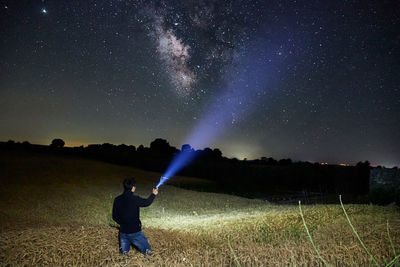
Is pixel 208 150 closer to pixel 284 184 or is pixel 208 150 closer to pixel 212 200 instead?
pixel 284 184

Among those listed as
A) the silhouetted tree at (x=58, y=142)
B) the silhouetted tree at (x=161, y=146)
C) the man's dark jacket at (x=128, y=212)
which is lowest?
the man's dark jacket at (x=128, y=212)

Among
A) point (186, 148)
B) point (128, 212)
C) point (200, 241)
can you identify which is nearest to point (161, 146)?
point (186, 148)

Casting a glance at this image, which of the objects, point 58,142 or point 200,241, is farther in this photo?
point 58,142

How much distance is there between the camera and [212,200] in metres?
21.9

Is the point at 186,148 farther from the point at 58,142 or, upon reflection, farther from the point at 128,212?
the point at 128,212

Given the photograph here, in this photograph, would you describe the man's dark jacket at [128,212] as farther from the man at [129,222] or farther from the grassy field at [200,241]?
the grassy field at [200,241]

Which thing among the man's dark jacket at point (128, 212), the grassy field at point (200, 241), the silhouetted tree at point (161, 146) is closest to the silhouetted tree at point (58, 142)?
the silhouetted tree at point (161, 146)

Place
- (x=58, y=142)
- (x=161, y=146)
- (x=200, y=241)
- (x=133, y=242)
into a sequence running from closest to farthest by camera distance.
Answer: (x=133, y=242), (x=200, y=241), (x=58, y=142), (x=161, y=146)

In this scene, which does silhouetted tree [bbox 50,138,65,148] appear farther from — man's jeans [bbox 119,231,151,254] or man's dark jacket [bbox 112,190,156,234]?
man's jeans [bbox 119,231,151,254]

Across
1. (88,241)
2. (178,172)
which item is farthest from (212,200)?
(178,172)

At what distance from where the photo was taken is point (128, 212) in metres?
6.13

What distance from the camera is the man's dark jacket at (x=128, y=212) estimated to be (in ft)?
20.0

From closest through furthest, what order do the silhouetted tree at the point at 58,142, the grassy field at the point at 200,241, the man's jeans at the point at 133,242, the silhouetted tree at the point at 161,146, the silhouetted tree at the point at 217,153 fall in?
the grassy field at the point at 200,241 → the man's jeans at the point at 133,242 → the silhouetted tree at the point at 58,142 → the silhouetted tree at the point at 161,146 → the silhouetted tree at the point at 217,153

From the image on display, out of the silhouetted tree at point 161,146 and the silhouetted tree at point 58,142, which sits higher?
the silhouetted tree at point 161,146
